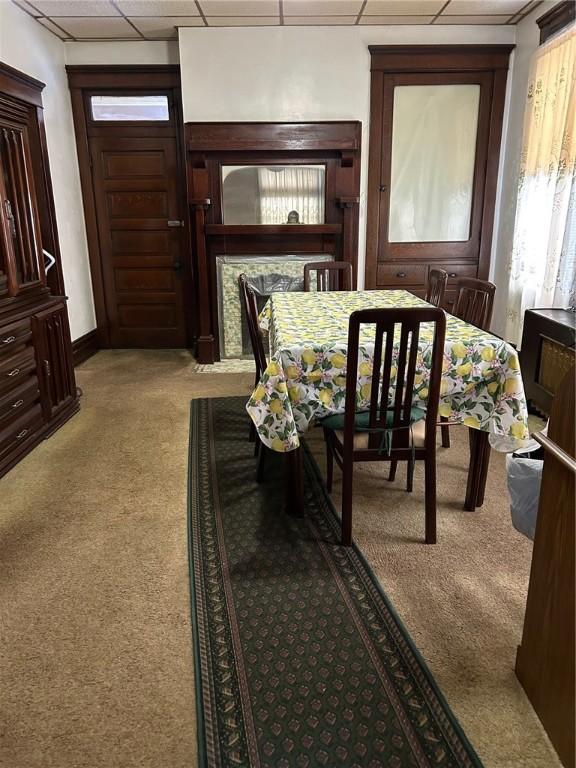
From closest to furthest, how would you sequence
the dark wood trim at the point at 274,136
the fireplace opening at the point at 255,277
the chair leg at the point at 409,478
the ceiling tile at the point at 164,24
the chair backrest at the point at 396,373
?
1. the chair backrest at the point at 396,373
2. the chair leg at the point at 409,478
3. the ceiling tile at the point at 164,24
4. the dark wood trim at the point at 274,136
5. the fireplace opening at the point at 255,277

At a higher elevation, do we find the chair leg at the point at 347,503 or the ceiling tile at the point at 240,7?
the ceiling tile at the point at 240,7

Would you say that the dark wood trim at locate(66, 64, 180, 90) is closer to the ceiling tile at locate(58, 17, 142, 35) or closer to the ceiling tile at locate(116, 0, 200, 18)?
the ceiling tile at locate(58, 17, 142, 35)

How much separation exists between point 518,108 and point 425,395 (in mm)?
3276

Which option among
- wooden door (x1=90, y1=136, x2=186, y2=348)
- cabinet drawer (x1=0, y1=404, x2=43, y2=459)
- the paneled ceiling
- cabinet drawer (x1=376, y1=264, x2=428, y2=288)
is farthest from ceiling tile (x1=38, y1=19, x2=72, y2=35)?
cabinet drawer (x1=376, y1=264, x2=428, y2=288)

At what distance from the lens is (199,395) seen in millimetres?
3900

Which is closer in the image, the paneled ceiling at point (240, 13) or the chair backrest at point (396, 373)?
the chair backrest at point (396, 373)

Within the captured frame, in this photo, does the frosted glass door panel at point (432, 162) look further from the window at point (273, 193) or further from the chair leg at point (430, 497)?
the chair leg at point (430, 497)

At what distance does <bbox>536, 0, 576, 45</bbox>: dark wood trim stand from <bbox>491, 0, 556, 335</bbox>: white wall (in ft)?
0.27

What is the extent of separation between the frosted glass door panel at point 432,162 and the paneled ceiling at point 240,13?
51 cm

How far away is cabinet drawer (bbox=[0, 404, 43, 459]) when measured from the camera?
273 centimetres

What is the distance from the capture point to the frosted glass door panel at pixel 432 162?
4.39 meters

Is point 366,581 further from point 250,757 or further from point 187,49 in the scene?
point 187,49

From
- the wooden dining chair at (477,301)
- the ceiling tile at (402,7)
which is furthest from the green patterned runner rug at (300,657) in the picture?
the ceiling tile at (402,7)

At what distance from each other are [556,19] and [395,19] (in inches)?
45.0
